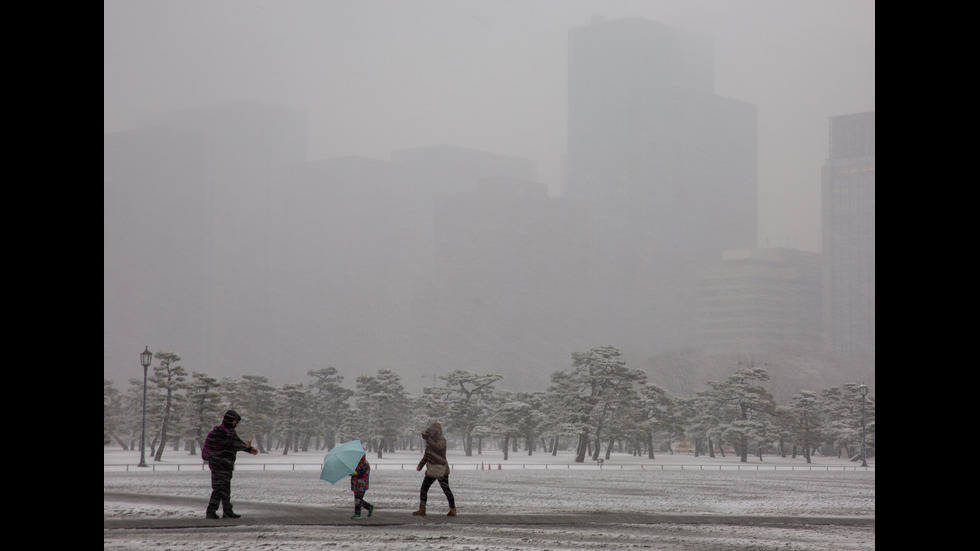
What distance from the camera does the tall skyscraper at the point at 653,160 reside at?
461ft

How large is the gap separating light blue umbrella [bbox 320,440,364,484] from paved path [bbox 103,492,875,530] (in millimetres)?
585

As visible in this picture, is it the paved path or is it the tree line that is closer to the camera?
the paved path

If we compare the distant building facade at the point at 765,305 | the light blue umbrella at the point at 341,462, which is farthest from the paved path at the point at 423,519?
the distant building facade at the point at 765,305

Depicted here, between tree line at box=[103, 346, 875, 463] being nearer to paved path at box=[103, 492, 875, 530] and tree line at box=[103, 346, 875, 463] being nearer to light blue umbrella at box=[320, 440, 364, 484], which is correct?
paved path at box=[103, 492, 875, 530]

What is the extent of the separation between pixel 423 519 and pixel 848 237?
124 m

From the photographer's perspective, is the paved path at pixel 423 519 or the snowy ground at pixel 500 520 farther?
the paved path at pixel 423 519

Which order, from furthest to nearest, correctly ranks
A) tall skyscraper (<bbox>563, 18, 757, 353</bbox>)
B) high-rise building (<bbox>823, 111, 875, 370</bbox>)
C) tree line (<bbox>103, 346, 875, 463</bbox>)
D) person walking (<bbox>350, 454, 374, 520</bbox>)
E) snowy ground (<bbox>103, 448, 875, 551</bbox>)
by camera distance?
tall skyscraper (<bbox>563, 18, 757, 353</bbox>) → high-rise building (<bbox>823, 111, 875, 370</bbox>) → tree line (<bbox>103, 346, 875, 463</bbox>) → person walking (<bbox>350, 454, 374, 520</bbox>) → snowy ground (<bbox>103, 448, 875, 551</bbox>)

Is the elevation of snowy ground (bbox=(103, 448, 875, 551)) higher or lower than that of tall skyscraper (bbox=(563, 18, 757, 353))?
lower

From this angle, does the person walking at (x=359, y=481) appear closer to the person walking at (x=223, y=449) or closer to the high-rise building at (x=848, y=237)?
the person walking at (x=223, y=449)

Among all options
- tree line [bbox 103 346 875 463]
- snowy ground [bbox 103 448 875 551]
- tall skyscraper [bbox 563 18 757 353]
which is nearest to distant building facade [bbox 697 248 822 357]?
tall skyscraper [bbox 563 18 757 353]

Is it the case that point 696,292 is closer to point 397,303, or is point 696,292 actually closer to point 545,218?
point 545,218

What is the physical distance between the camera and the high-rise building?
119 metres

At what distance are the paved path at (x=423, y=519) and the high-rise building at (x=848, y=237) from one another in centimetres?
11603

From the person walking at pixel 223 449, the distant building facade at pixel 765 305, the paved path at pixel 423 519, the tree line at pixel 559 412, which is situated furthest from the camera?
the distant building facade at pixel 765 305
